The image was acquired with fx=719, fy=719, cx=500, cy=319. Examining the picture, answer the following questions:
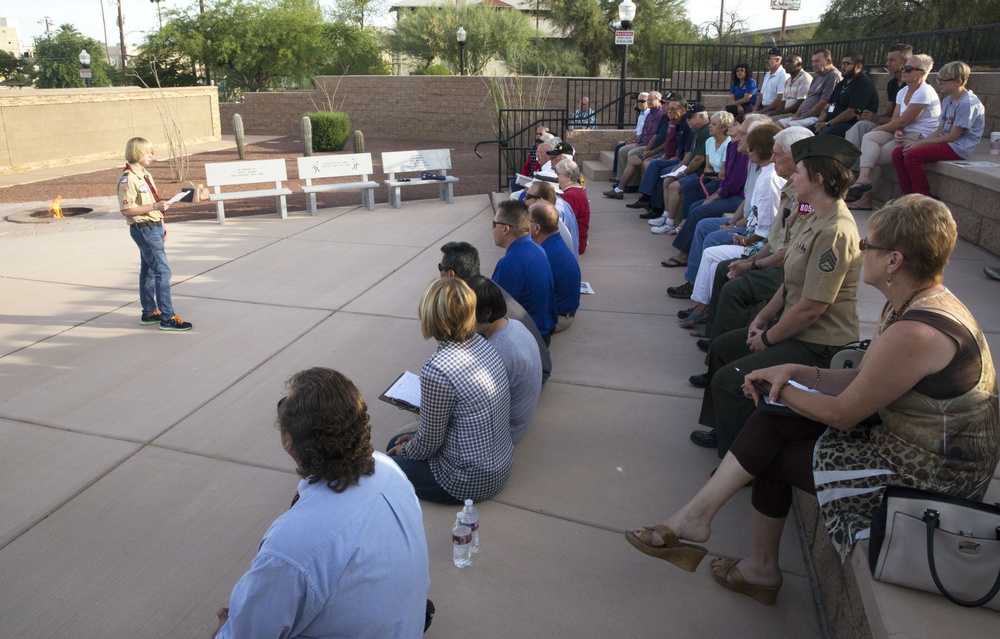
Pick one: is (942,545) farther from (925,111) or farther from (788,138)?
(925,111)

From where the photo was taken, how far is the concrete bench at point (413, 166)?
37.4ft

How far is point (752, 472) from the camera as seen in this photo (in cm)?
268

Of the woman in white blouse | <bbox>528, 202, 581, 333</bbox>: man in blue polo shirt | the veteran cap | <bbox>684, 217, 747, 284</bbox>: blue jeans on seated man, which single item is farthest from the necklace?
the woman in white blouse

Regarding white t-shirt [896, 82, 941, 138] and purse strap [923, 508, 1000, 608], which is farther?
white t-shirt [896, 82, 941, 138]

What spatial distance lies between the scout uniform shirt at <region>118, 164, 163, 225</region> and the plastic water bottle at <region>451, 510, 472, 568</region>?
4.16 meters

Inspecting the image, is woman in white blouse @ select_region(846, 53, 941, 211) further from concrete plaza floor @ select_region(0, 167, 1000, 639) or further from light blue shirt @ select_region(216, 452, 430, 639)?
light blue shirt @ select_region(216, 452, 430, 639)

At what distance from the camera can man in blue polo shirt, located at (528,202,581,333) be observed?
551cm

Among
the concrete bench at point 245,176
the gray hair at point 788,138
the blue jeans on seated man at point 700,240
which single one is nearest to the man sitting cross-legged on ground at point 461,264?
the gray hair at point 788,138

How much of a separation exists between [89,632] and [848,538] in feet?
9.16

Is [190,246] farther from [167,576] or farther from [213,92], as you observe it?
[213,92]

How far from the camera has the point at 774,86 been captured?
39.3 feet

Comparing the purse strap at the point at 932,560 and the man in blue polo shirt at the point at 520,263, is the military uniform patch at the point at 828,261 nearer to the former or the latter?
the purse strap at the point at 932,560

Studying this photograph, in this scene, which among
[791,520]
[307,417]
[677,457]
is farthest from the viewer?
[677,457]

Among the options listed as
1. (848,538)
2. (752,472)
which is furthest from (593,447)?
(848,538)
